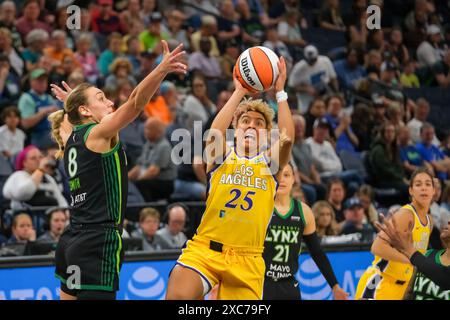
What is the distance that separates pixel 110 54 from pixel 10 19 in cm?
144

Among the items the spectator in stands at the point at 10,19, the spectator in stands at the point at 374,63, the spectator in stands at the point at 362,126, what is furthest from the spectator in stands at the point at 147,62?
the spectator in stands at the point at 374,63

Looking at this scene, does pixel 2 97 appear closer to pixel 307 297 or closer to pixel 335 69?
pixel 307 297

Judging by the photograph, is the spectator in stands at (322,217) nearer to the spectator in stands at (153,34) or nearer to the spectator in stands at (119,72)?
the spectator in stands at (119,72)

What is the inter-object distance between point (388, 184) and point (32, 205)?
18.9 ft

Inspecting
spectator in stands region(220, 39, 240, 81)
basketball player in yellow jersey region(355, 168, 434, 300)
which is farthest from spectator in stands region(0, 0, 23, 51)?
basketball player in yellow jersey region(355, 168, 434, 300)

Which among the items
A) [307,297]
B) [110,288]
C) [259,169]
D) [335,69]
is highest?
[335,69]

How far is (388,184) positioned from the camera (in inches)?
586

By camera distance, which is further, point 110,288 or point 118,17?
point 118,17

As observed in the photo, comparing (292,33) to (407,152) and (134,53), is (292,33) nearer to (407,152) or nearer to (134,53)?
(407,152)

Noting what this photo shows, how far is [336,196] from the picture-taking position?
13.2 m

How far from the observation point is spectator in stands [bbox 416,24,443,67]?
19156 mm

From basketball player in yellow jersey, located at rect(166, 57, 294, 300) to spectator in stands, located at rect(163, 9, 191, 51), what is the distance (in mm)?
7804
